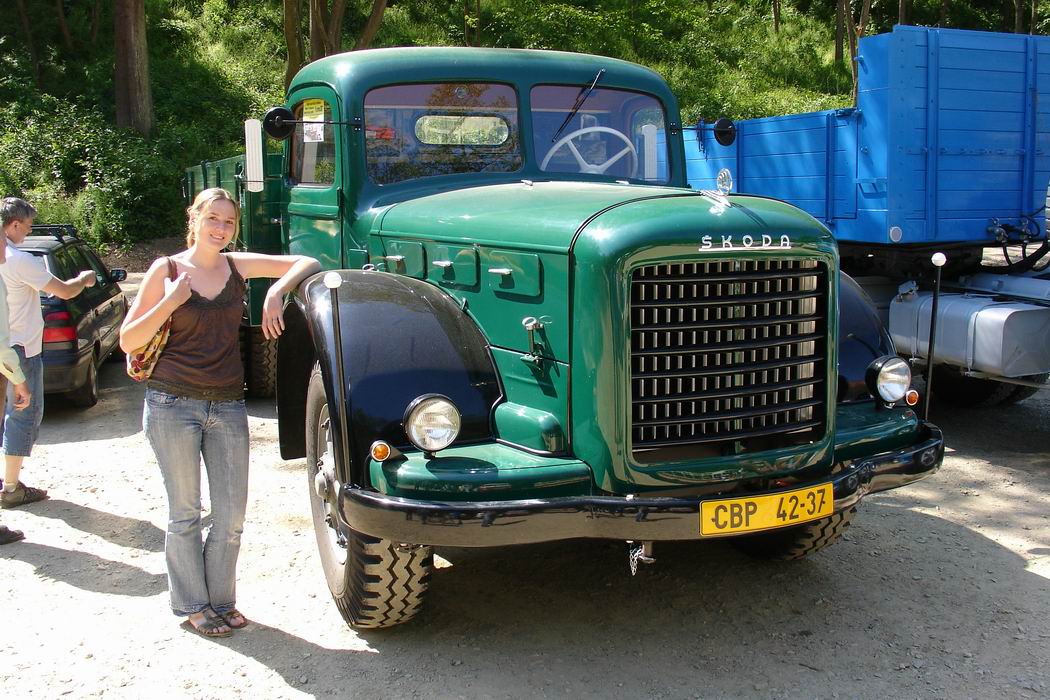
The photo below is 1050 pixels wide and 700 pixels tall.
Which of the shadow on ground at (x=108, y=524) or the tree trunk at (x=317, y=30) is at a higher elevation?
the tree trunk at (x=317, y=30)

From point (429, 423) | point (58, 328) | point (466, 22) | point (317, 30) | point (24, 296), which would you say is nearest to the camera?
point (429, 423)

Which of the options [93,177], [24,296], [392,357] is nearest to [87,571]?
[24,296]

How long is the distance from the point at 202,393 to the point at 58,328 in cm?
410

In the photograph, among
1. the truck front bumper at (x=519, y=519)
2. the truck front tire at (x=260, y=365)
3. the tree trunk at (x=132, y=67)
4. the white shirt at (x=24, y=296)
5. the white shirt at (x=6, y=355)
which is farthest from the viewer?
the tree trunk at (x=132, y=67)

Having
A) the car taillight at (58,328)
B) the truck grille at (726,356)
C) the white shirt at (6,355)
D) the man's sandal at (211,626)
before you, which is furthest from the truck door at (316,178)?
the car taillight at (58,328)

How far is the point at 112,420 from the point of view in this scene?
7.39 m

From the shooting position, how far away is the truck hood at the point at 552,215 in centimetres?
347

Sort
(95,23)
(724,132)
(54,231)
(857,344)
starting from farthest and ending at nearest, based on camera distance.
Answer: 1. (95,23)
2. (54,231)
3. (724,132)
4. (857,344)

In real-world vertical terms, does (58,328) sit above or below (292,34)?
below

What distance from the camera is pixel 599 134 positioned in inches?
199

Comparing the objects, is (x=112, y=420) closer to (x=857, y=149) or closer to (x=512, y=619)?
(x=512, y=619)

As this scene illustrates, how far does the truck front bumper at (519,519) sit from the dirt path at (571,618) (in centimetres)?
62

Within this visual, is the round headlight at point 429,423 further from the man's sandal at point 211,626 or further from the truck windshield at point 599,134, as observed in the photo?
the truck windshield at point 599,134

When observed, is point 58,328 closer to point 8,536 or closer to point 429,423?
point 8,536
